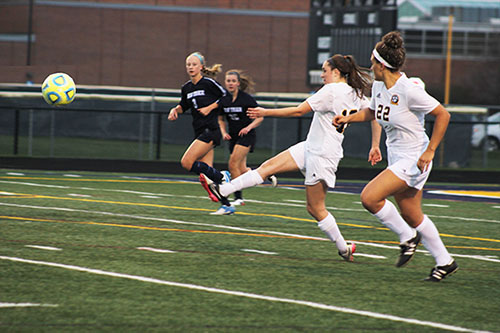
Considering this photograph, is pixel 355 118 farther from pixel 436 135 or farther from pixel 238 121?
pixel 238 121

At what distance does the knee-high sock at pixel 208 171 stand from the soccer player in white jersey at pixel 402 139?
3.61 meters

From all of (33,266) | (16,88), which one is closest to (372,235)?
(33,266)

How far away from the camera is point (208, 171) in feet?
36.7

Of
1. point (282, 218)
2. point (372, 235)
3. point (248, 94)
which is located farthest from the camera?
point (248, 94)

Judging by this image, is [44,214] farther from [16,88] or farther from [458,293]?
[16,88]

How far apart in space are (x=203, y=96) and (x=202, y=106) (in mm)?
145

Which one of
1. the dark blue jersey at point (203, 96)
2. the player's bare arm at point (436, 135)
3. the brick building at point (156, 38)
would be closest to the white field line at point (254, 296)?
the player's bare arm at point (436, 135)

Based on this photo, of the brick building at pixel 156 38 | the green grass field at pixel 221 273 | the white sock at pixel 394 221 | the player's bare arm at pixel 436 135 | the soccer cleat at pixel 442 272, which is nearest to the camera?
the green grass field at pixel 221 273

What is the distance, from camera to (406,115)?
23.9 ft

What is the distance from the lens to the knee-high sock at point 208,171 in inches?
434

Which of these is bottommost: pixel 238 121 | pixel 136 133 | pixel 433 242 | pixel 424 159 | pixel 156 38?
pixel 433 242

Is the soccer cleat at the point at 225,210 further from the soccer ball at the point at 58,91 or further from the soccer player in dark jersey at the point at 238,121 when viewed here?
the soccer ball at the point at 58,91

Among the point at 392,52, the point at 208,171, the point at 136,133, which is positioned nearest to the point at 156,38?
the point at 136,133

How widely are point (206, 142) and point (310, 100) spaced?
4222 millimetres
